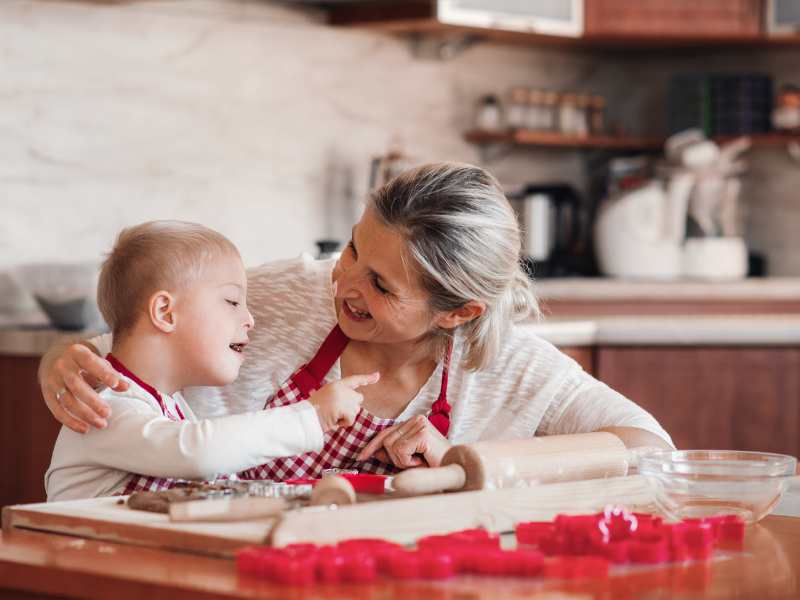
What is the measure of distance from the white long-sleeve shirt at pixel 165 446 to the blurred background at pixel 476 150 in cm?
151

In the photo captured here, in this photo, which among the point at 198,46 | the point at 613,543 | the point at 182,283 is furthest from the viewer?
the point at 198,46

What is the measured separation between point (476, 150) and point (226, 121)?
3.48 feet

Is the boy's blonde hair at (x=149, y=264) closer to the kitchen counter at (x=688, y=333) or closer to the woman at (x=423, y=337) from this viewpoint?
the woman at (x=423, y=337)

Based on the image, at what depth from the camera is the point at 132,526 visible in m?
1.08

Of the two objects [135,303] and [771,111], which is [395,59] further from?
[135,303]

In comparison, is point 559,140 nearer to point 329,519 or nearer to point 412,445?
point 412,445

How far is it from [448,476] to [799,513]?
0.41 meters

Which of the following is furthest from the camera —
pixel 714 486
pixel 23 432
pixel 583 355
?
pixel 583 355

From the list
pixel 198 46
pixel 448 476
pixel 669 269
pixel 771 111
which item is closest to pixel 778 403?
pixel 669 269

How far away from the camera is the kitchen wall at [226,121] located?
3.41 metres

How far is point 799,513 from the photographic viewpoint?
136 centimetres

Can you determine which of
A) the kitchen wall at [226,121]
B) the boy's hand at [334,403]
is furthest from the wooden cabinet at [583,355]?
the boy's hand at [334,403]

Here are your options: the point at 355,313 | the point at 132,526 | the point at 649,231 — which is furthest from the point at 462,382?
the point at 649,231

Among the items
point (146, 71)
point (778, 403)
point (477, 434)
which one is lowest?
point (778, 403)
